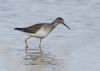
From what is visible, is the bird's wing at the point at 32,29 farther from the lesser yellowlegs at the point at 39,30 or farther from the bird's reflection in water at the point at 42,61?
the bird's reflection in water at the point at 42,61

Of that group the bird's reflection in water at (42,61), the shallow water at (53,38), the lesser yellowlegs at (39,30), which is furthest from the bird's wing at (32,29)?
the bird's reflection in water at (42,61)

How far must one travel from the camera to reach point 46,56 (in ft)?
40.8

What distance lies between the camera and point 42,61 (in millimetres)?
11953

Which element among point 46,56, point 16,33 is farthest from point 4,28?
point 46,56

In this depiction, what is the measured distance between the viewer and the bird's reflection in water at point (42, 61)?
37.1 feet

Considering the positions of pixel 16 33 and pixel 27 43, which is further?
pixel 16 33

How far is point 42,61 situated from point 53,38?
1.87m

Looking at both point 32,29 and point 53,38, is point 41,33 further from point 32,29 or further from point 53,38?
point 53,38

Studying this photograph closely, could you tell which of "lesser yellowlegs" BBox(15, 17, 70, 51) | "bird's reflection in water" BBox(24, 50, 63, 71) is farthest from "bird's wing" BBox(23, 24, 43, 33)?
"bird's reflection in water" BBox(24, 50, 63, 71)

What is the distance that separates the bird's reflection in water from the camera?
11.3 meters

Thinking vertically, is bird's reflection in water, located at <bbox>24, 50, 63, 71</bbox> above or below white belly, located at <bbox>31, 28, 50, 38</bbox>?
below

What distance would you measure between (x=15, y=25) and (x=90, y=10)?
9.21 feet

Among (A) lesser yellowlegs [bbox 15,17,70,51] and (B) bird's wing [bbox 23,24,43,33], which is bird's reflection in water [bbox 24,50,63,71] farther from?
(B) bird's wing [bbox 23,24,43,33]

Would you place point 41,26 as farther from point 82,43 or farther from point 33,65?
point 33,65
